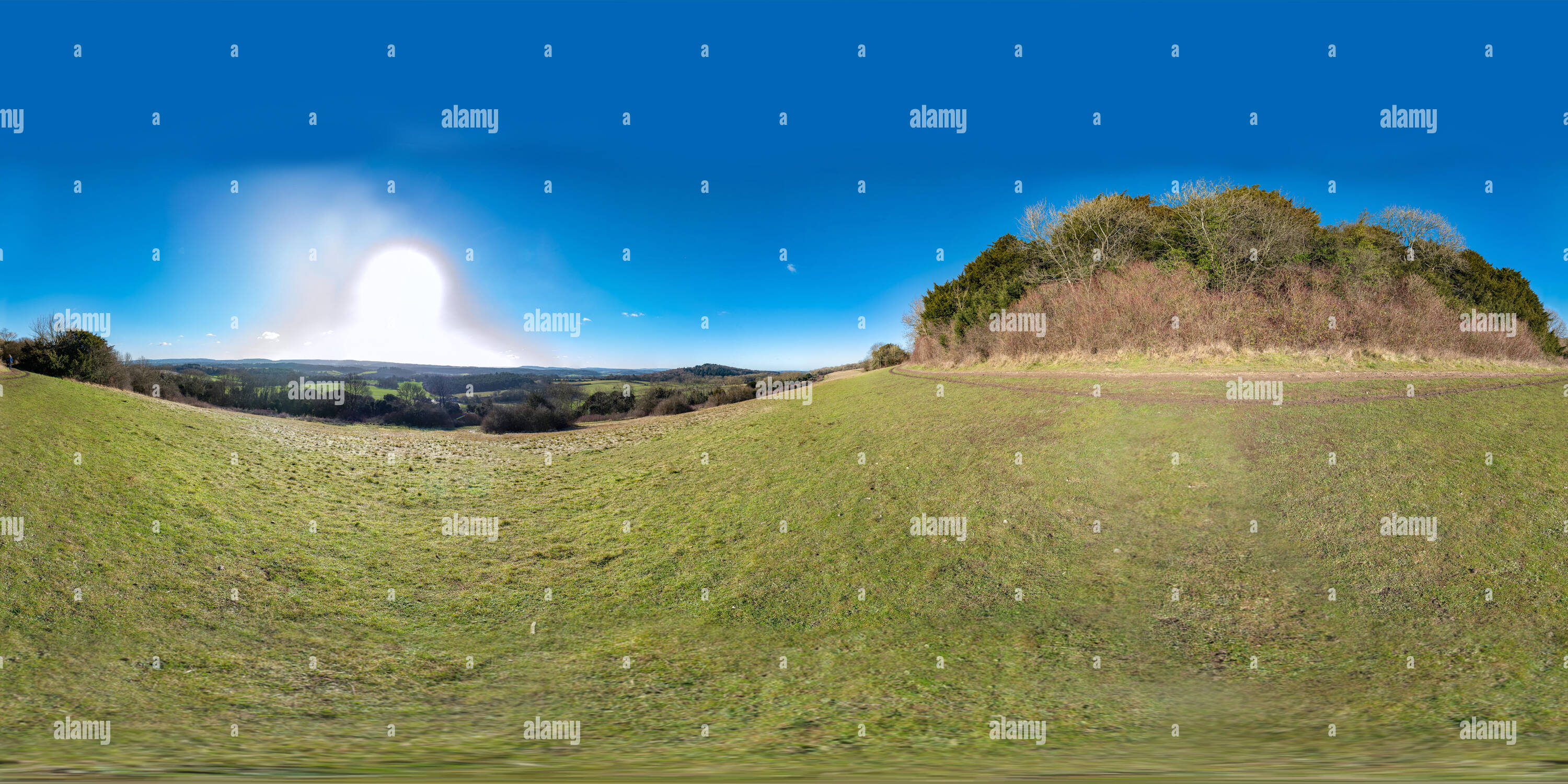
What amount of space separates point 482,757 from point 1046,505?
7.80 m

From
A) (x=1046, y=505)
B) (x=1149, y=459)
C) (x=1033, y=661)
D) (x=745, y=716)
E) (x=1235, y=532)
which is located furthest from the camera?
(x=1149, y=459)

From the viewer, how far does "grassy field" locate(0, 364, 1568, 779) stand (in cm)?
400

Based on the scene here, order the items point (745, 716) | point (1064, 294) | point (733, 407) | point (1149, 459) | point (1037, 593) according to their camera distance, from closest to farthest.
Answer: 1. point (745, 716)
2. point (1037, 593)
3. point (1149, 459)
4. point (733, 407)
5. point (1064, 294)

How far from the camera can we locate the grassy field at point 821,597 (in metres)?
4.00

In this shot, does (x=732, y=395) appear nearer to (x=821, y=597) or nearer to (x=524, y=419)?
(x=524, y=419)

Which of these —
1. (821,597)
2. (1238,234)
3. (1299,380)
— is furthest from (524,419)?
(1238,234)

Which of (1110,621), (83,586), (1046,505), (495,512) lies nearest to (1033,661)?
(1110,621)

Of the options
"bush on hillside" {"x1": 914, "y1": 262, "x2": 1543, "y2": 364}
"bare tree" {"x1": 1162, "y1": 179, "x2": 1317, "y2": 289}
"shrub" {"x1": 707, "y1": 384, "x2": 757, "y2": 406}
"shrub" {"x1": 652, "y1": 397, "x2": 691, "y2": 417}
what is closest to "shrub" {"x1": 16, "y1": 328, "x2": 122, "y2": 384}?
"shrub" {"x1": 652, "y1": 397, "x2": 691, "y2": 417}

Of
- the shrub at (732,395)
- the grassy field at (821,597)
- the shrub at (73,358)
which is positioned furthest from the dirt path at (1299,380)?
the shrub at (73,358)

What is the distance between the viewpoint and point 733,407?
20.2m

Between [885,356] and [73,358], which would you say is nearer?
[73,358]

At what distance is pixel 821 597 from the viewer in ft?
22.9

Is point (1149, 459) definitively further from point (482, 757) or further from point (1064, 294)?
point (1064, 294)

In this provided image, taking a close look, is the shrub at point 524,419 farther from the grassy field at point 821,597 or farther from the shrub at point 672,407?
the shrub at point 672,407
